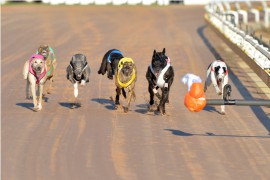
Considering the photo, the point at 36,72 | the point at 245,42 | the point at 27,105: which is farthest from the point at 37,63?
the point at 245,42

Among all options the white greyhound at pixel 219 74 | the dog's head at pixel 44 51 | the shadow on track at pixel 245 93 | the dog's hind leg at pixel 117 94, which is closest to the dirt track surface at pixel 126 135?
the shadow on track at pixel 245 93

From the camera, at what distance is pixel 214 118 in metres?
13.2

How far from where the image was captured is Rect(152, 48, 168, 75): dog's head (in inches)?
517

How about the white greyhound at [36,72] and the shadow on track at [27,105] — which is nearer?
the white greyhound at [36,72]

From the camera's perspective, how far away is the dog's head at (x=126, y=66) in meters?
13.4

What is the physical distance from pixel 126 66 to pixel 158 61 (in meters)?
0.53

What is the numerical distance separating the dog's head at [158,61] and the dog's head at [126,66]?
364mm

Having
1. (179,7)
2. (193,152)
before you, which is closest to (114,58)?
(193,152)

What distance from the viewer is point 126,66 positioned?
44.0 ft

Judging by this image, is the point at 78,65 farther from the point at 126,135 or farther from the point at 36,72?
the point at 126,135

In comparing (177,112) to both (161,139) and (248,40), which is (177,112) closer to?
(161,139)

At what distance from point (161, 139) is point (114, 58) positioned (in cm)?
310

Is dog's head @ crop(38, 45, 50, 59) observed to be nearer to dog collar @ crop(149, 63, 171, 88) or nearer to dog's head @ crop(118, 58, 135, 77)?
dog's head @ crop(118, 58, 135, 77)

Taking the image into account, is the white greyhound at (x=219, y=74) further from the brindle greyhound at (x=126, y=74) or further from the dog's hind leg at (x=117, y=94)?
the dog's hind leg at (x=117, y=94)
